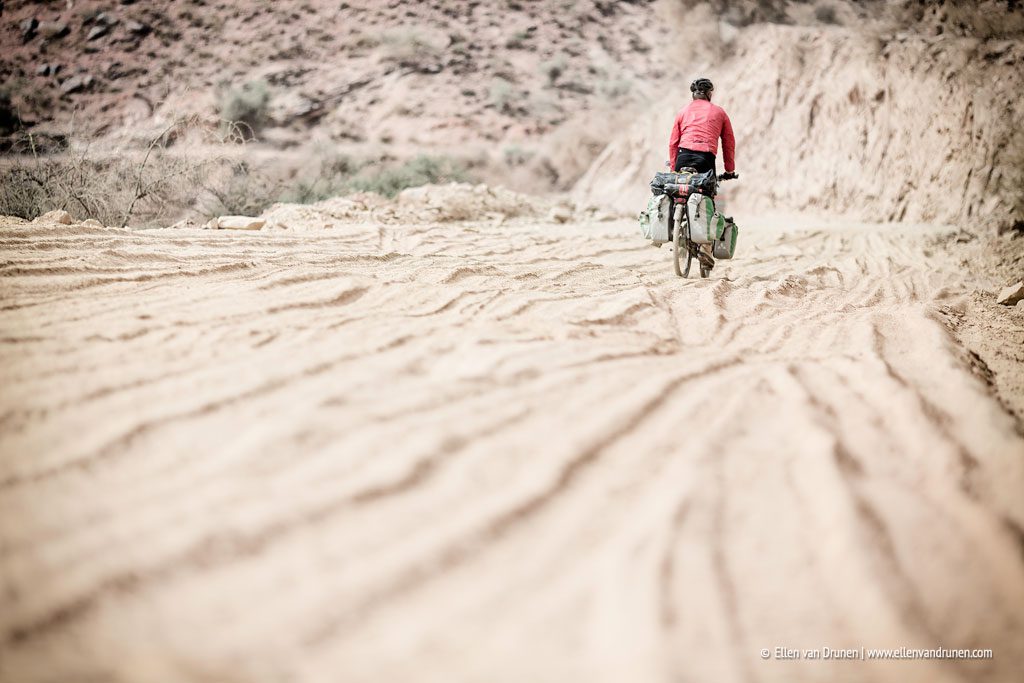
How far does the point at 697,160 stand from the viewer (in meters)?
5.19

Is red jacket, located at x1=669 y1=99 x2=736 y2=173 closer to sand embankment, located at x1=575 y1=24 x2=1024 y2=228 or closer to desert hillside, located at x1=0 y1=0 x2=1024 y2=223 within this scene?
sand embankment, located at x1=575 y1=24 x2=1024 y2=228

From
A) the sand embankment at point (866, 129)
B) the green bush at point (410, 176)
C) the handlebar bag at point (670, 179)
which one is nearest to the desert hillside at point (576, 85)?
the sand embankment at point (866, 129)

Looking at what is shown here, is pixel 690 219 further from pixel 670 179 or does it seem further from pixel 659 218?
pixel 670 179

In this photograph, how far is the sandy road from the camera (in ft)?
3.90

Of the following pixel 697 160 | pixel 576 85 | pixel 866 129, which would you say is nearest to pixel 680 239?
pixel 697 160

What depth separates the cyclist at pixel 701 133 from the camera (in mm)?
5105

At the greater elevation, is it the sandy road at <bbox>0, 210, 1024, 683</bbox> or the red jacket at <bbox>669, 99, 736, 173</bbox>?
the red jacket at <bbox>669, 99, 736, 173</bbox>

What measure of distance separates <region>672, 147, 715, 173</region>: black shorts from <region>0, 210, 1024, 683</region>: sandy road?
2663 millimetres

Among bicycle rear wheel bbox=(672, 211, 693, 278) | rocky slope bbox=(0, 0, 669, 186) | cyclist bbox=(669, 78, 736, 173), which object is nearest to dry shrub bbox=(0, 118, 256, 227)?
cyclist bbox=(669, 78, 736, 173)

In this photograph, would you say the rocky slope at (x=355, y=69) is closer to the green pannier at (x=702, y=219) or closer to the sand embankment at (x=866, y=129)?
the sand embankment at (x=866, y=129)

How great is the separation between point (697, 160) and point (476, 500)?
14.6ft

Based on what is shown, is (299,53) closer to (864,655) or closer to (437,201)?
(437,201)

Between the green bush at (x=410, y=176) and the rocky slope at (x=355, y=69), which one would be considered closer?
the green bush at (x=410, y=176)

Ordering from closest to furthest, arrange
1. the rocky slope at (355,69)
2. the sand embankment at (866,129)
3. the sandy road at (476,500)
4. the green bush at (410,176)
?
the sandy road at (476,500) < the sand embankment at (866,129) < the green bush at (410,176) < the rocky slope at (355,69)
